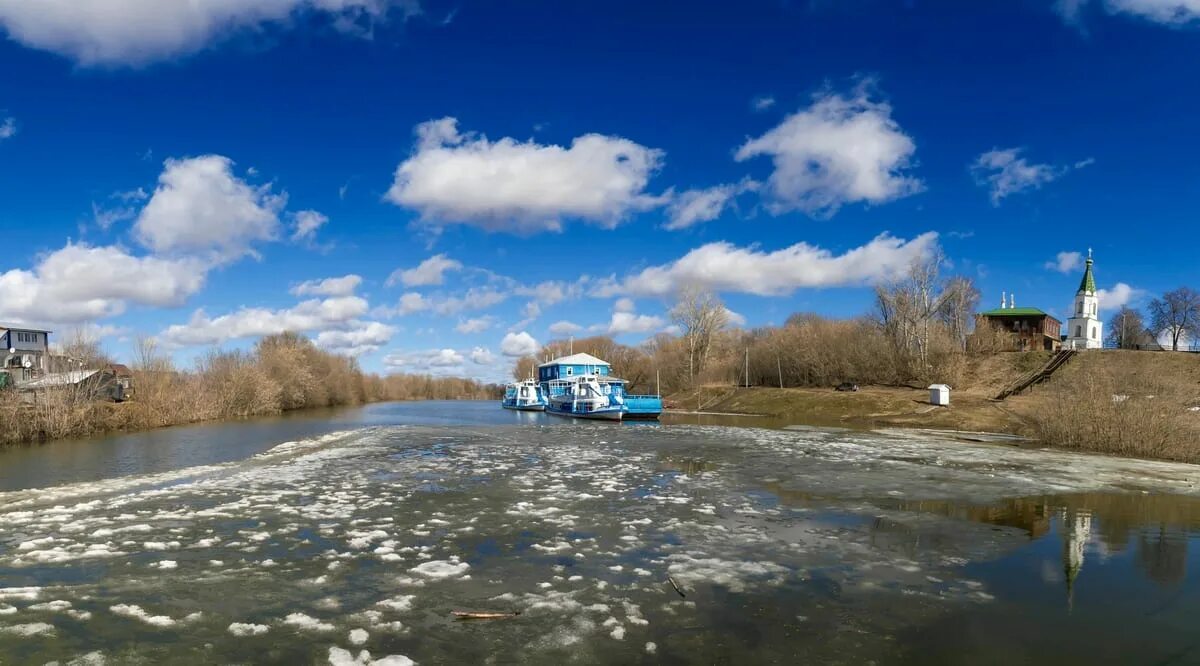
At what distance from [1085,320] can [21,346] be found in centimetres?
13145

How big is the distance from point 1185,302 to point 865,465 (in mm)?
104139

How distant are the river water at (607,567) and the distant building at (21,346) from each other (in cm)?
6641

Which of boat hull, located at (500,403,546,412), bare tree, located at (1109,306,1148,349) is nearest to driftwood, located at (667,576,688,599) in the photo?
boat hull, located at (500,403,546,412)

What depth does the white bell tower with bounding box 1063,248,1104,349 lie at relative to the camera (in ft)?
282

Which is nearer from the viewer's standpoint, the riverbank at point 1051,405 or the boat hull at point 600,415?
the riverbank at point 1051,405

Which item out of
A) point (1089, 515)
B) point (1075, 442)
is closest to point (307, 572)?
point (1089, 515)

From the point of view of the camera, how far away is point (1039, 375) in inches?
2349

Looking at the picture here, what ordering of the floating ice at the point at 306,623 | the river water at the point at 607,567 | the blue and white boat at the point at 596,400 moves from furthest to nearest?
the blue and white boat at the point at 596,400 < the floating ice at the point at 306,623 < the river water at the point at 607,567

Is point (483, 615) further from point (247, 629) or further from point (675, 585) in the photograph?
point (675, 585)

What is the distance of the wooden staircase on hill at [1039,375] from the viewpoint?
53884 millimetres

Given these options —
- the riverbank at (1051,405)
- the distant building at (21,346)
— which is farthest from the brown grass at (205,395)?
the riverbank at (1051,405)

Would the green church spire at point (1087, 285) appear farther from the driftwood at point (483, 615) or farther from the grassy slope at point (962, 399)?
the driftwood at point (483, 615)

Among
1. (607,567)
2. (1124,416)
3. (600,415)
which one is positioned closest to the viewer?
(607,567)

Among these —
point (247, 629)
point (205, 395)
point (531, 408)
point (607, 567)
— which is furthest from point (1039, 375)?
point (205, 395)
